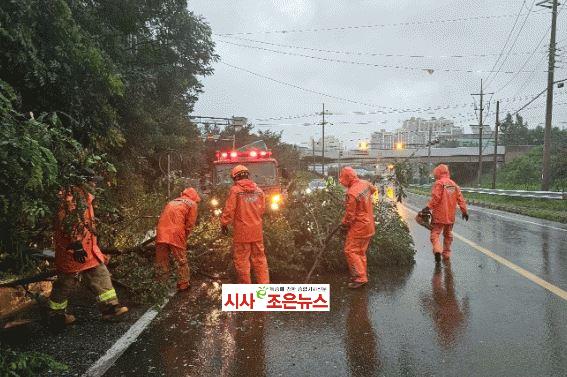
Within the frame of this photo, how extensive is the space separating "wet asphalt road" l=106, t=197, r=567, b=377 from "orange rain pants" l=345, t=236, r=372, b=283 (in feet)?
0.67

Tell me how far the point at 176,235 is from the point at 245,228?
3.10ft

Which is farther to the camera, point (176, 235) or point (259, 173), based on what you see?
point (259, 173)

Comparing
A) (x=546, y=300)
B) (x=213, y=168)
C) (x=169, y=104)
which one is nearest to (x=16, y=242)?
(x=546, y=300)

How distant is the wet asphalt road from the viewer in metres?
3.71

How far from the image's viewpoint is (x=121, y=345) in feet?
13.9

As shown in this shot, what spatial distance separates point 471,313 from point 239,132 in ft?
135

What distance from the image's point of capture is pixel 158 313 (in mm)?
5219

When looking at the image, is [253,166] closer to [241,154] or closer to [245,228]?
[241,154]

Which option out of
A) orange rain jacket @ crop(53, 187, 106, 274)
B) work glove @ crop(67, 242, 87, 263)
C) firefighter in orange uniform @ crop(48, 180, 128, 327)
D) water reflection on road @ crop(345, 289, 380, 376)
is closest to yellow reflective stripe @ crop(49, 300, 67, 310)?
firefighter in orange uniform @ crop(48, 180, 128, 327)

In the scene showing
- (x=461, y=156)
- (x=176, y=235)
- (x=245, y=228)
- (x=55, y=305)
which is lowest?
(x=55, y=305)

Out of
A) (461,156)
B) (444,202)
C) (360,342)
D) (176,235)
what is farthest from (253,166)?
(461,156)

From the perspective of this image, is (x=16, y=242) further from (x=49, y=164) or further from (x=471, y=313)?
(x=471, y=313)

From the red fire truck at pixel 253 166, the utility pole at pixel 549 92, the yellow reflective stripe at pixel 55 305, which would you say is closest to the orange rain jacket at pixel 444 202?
the red fire truck at pixel 253 166

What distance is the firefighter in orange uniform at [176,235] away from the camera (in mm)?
6008
